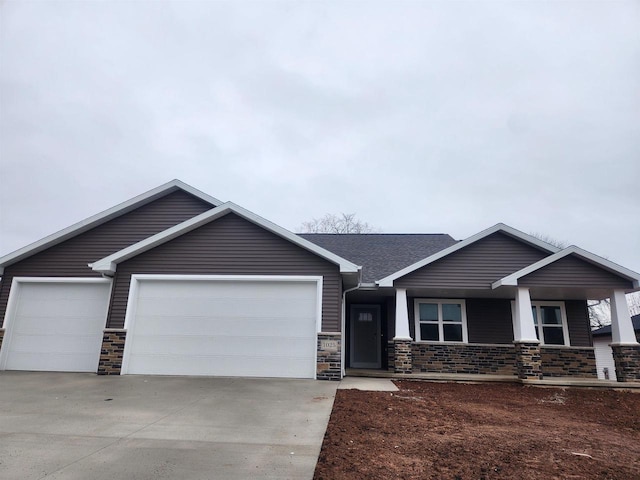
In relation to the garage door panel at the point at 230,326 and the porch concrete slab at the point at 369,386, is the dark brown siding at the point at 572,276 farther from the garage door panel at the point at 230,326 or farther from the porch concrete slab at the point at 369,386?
the garage door panel at the point at 230,326

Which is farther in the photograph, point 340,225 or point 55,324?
point 340,225

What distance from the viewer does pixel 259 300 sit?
32.3ft

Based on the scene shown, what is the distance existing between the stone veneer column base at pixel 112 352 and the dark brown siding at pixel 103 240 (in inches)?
90.1

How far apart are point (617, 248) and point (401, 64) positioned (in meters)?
43.5

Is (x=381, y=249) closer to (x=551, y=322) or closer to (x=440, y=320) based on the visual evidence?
(x=440, y=320)

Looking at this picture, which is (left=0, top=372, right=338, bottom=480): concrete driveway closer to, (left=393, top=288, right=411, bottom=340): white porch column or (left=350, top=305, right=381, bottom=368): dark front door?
(left=393, top=288, right=411, bottom=340): white porch column

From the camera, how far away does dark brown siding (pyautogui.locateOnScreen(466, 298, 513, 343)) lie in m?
12.3

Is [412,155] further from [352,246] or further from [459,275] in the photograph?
[459,275]

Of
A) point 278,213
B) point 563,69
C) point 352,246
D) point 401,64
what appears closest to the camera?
point 563,69

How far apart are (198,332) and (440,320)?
302 inches

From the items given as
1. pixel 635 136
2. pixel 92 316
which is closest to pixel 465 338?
pixel 92 316

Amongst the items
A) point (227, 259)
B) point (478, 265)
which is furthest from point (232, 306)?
point (478, 265)

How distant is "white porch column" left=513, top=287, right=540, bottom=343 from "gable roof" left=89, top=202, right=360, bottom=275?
15.4ft

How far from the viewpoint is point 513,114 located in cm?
1800
